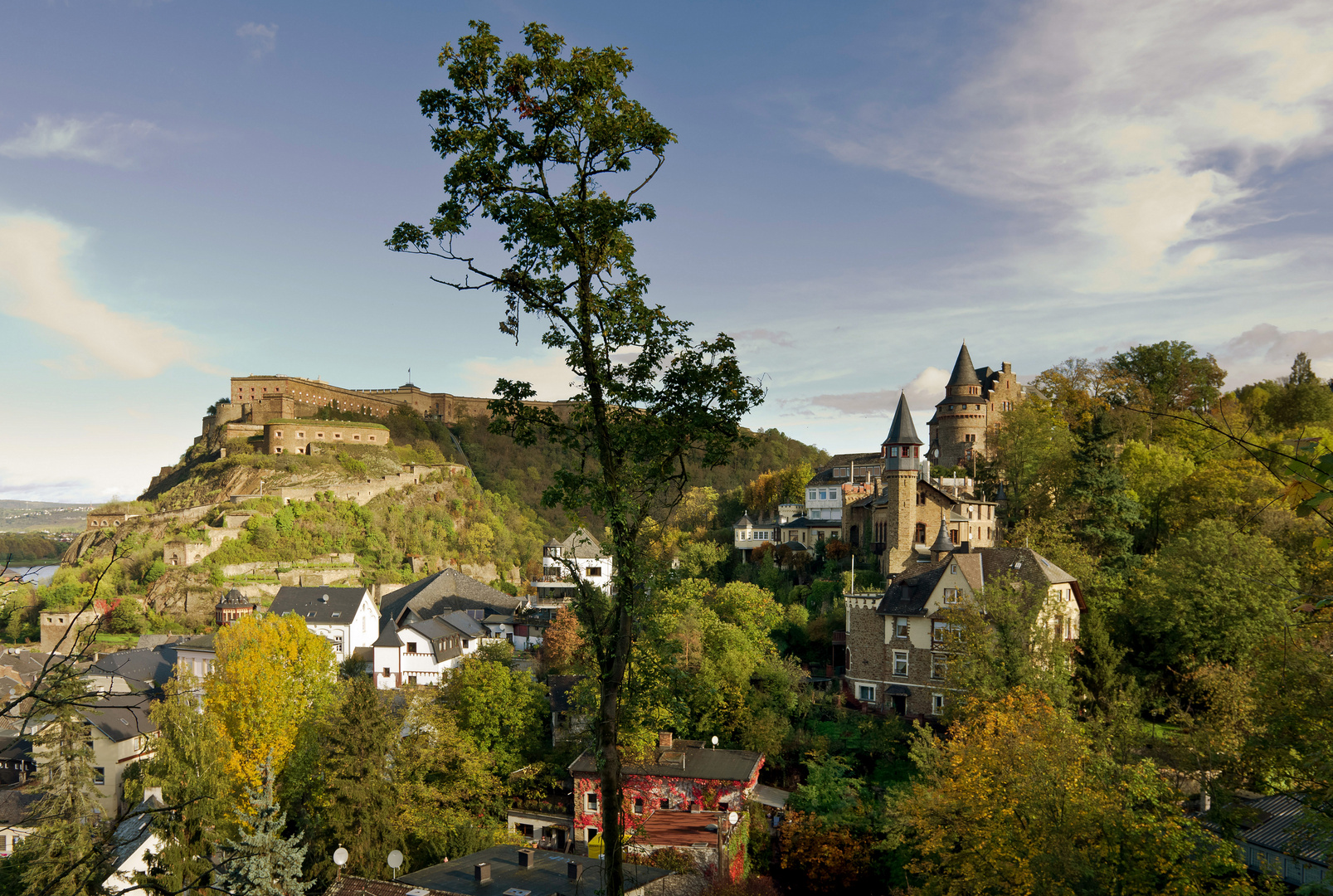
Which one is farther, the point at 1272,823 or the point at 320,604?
the point at 320,604

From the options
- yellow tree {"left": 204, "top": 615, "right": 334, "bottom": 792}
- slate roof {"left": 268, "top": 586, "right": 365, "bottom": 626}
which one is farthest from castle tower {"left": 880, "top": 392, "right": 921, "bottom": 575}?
slate roof {"left": 268, "top": 586, "right": 365, "bottom": 626}

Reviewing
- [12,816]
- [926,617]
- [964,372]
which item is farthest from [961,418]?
[12,816]

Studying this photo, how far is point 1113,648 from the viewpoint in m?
30.0

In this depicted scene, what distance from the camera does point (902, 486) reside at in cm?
4122

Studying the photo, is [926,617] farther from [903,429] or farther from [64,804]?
[64,804]

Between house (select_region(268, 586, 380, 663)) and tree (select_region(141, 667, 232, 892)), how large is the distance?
16407 millimetres

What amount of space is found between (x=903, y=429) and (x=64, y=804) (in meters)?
36.9

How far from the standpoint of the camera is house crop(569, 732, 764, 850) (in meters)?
26.5

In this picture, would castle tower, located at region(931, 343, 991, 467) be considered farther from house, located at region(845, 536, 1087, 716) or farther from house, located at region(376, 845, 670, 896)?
house, located at region(376, 845, 670, 896)

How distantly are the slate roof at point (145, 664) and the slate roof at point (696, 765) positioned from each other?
26.5 m

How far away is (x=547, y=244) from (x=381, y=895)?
61.8 ft

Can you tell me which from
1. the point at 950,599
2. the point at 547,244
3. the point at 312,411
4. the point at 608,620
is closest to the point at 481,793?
the point at 950,599

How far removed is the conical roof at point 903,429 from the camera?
41.4 metres

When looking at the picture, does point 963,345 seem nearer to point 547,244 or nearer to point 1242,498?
point 1242,498
